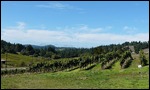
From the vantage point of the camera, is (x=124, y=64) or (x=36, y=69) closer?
(x=124, y=64)

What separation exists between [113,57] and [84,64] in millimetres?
9600

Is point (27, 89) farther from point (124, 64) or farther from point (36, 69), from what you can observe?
point (36, 69)

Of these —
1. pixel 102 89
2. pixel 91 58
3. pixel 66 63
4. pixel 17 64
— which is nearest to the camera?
pixel 102 89

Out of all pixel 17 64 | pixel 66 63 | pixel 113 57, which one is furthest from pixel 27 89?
pixel 17 64

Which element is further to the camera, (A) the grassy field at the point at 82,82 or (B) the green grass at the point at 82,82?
(B) the green grass at the point at 82,82

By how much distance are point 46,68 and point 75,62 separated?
29.5ft

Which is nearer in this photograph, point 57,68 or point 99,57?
point 57,68

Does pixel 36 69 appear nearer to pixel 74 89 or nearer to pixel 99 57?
pixel 99 57

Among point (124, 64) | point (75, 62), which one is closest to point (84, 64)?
point (75, 62)

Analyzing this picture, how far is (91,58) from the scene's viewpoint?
96.8m

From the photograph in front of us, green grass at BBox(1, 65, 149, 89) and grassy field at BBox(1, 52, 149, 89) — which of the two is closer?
grassy field at BBox(1, 52, 149, 89)

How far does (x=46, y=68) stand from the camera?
302 ft

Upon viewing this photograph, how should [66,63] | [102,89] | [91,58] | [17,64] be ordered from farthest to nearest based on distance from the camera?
[17,64]
[91,58]
[66,63]
[102,89]

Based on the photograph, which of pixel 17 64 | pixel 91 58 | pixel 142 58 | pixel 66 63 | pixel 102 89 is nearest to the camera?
pixel 102 89
